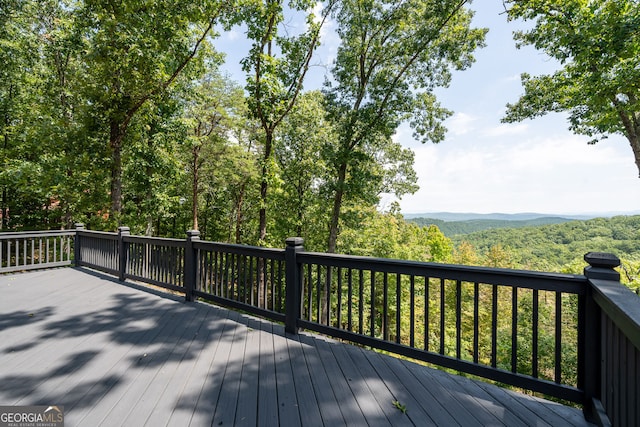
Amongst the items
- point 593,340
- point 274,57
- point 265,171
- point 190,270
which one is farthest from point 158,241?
point 274,57

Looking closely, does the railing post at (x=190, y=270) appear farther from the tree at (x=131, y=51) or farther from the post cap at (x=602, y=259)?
the tree at (x=131, y=51)

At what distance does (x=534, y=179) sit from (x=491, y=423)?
48200 mm

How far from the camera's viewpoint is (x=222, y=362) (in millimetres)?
2523

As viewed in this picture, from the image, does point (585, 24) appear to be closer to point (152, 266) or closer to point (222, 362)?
point (222, 362)

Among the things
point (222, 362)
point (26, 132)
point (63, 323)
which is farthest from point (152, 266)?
point (26, 132)

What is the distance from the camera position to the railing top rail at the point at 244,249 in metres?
3.34

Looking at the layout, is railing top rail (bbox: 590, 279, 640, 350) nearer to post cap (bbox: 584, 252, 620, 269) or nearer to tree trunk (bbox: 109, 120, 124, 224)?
post cap (bbox: 584, 252, 620, 269)

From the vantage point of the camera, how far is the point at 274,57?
30.3 ft

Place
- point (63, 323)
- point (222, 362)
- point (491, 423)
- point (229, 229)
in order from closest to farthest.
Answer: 1. point (491, 423)
2. point (222, 362)
3. point (63, 323)
4. point (229, 229)

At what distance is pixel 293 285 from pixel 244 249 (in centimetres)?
87

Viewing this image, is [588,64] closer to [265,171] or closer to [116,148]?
[265,171]

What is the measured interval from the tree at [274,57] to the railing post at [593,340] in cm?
922

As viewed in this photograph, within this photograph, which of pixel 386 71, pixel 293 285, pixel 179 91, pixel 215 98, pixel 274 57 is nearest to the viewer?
pixel 293 285

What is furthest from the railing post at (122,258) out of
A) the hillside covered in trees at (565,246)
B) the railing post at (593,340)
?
the hillside covered in trees at (565,246)
